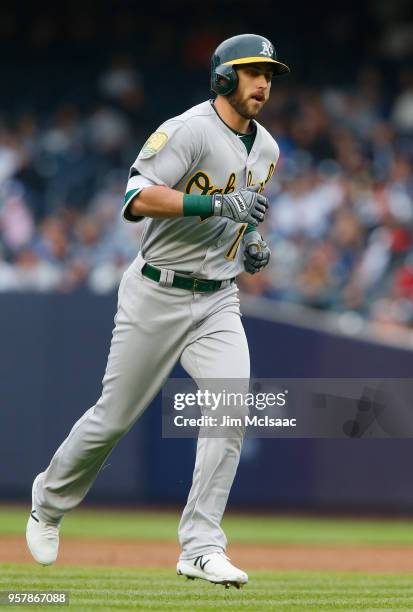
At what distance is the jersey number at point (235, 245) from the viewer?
213 inches

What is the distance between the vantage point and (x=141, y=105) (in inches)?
553

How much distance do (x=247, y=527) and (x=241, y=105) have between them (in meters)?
4.69

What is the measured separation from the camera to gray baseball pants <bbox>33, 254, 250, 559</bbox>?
5.18 meters

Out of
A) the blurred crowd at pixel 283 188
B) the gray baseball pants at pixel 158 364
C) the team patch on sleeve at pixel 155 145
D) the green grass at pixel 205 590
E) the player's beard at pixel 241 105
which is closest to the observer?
the green grass at pixel 205 590

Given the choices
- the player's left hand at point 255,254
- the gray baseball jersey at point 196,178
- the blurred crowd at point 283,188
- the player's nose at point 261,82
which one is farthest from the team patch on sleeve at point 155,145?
the blurred crowd at point 283,188

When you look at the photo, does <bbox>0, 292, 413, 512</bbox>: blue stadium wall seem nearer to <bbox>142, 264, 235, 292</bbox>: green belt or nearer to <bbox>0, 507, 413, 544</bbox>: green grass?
<bbox>0, 507, 413, 544</bbox>: green grass

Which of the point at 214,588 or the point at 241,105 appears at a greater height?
the point at 241,105

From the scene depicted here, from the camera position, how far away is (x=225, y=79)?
17.2 feet

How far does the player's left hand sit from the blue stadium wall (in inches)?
175

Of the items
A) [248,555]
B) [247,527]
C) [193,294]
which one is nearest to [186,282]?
[193,294]

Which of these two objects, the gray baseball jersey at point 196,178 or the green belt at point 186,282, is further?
the green belt at point 186,282

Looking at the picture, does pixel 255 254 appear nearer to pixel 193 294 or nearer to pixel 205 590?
pixel 193 294

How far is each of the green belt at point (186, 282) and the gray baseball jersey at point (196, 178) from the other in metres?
0.03

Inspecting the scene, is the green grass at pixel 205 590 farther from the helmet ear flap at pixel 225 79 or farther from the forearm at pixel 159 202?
the helmet ear flap at pixel 225 79
